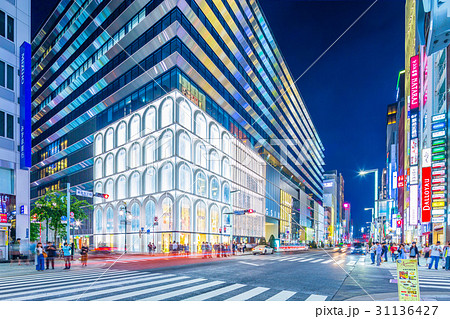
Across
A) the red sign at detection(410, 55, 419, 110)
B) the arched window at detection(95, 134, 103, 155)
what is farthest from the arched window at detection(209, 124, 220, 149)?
the red sign at detection(410, 55, 419, 110)

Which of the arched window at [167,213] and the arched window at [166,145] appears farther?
the arched window at [167,213]

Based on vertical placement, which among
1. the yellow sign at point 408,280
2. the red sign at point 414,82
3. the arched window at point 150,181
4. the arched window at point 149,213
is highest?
→ the red sign at point 414,82

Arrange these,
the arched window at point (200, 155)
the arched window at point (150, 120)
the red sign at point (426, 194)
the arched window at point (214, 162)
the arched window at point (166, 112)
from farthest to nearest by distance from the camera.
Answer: the arched window at point (214, 162) → the arched window at point (200, 155) → the arched window at point (150, 120) → the arched window at point (166, 112) → the red sign at point (426, 194)

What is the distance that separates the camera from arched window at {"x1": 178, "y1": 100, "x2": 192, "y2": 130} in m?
44.9

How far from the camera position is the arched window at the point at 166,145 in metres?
44.5

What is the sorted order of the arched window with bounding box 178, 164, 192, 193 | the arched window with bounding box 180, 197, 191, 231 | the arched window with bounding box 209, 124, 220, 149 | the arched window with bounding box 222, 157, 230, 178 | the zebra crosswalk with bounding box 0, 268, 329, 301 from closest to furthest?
the zebra crosswalk with bounding box 0, 268, 329, 301 < the arched window with bounding box 178, 164, 192, 193 < the arched window with bounding box 180, 197, 191, 231 < the arched window with bounding box 209, 124, 220, 149 < the arched window with bounding box 222, 157, 230, 178

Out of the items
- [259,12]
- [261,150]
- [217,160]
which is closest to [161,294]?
[217,160]

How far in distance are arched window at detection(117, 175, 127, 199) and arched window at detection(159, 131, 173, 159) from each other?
998cm

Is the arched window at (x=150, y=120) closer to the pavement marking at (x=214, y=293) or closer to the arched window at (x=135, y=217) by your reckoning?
the arched window at (x=135, y=217)

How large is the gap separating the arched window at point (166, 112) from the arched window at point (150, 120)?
1629 mm

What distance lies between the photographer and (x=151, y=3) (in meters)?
46.3

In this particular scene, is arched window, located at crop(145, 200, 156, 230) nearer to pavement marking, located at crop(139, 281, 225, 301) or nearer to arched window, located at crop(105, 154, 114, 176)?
arched window, located at crop(105, 154, 114, 176)

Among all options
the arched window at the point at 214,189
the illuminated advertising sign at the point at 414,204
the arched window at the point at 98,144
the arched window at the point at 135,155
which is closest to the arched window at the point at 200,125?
the arched window at the point at 214,189

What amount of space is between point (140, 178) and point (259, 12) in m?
44.2
